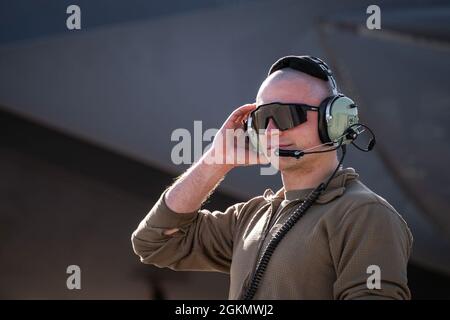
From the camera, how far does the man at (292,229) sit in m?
1.83

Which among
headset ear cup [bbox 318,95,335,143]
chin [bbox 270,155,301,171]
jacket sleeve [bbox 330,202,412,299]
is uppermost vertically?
headset ear cup [bbox 318,95,335,143]

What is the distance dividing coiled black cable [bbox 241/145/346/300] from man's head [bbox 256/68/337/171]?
0.30 ft

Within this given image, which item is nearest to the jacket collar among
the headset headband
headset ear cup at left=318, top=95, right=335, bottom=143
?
headset ear cup at left=318, top=95, right=335, bottom=143

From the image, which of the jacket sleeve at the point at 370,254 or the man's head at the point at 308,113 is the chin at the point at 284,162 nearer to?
the man's head at the point at 308,113

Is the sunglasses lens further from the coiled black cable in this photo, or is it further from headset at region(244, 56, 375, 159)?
the coiled black cable

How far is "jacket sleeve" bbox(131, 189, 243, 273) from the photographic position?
2.39m

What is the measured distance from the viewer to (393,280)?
5.85 feet

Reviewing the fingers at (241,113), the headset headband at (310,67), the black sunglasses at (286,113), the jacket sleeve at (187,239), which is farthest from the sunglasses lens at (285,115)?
the jacket sleeve at (187,239)

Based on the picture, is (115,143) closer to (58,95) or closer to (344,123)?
(58,95)

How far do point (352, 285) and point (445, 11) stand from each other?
3.32 metres

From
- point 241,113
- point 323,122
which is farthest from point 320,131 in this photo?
point 241,113
